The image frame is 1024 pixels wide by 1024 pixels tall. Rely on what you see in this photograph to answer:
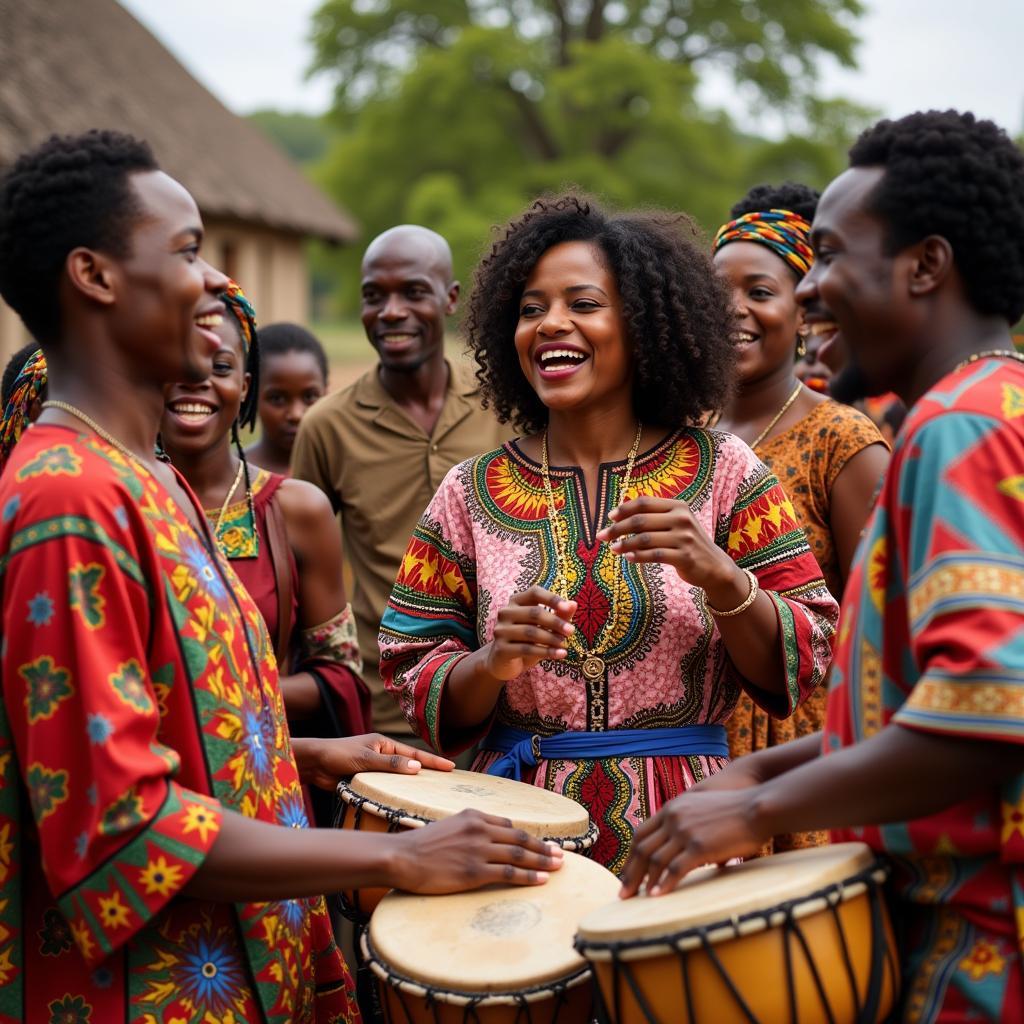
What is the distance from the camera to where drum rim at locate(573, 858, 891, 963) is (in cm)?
210

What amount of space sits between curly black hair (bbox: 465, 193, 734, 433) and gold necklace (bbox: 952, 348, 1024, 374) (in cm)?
128

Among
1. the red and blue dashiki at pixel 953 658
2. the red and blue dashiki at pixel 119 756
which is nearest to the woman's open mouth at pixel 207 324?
the red and blue dashiki at pixel 119 756

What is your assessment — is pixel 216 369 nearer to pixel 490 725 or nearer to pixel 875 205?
pixel 490 725

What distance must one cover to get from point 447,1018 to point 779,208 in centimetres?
345

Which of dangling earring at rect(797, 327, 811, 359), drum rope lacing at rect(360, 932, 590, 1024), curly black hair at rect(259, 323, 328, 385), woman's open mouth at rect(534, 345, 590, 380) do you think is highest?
curly black hair at rect(259, 323, 328, 385)

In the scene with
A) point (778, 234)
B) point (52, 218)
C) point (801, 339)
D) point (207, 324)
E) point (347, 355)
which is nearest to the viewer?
point (52, 218)

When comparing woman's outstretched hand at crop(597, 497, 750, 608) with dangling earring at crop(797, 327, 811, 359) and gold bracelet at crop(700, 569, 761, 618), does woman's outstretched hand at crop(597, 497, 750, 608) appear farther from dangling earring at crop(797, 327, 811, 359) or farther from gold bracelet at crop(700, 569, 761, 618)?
dangling earring at crop(797, 327, 811, 359)

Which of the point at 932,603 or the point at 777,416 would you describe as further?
the point at 777,416

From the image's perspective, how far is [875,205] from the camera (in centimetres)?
224

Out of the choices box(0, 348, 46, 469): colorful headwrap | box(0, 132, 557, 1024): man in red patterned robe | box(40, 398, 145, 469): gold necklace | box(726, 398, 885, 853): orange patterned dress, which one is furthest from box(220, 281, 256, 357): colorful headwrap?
box(726, 398, 885, 853): orange patterned dress

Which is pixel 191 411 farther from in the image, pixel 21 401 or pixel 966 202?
pixel 966 202

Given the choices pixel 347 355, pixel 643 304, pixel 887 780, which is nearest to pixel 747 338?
pixel 643 304

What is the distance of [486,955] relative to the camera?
7.91ft

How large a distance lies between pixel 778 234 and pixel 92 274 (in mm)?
2952
